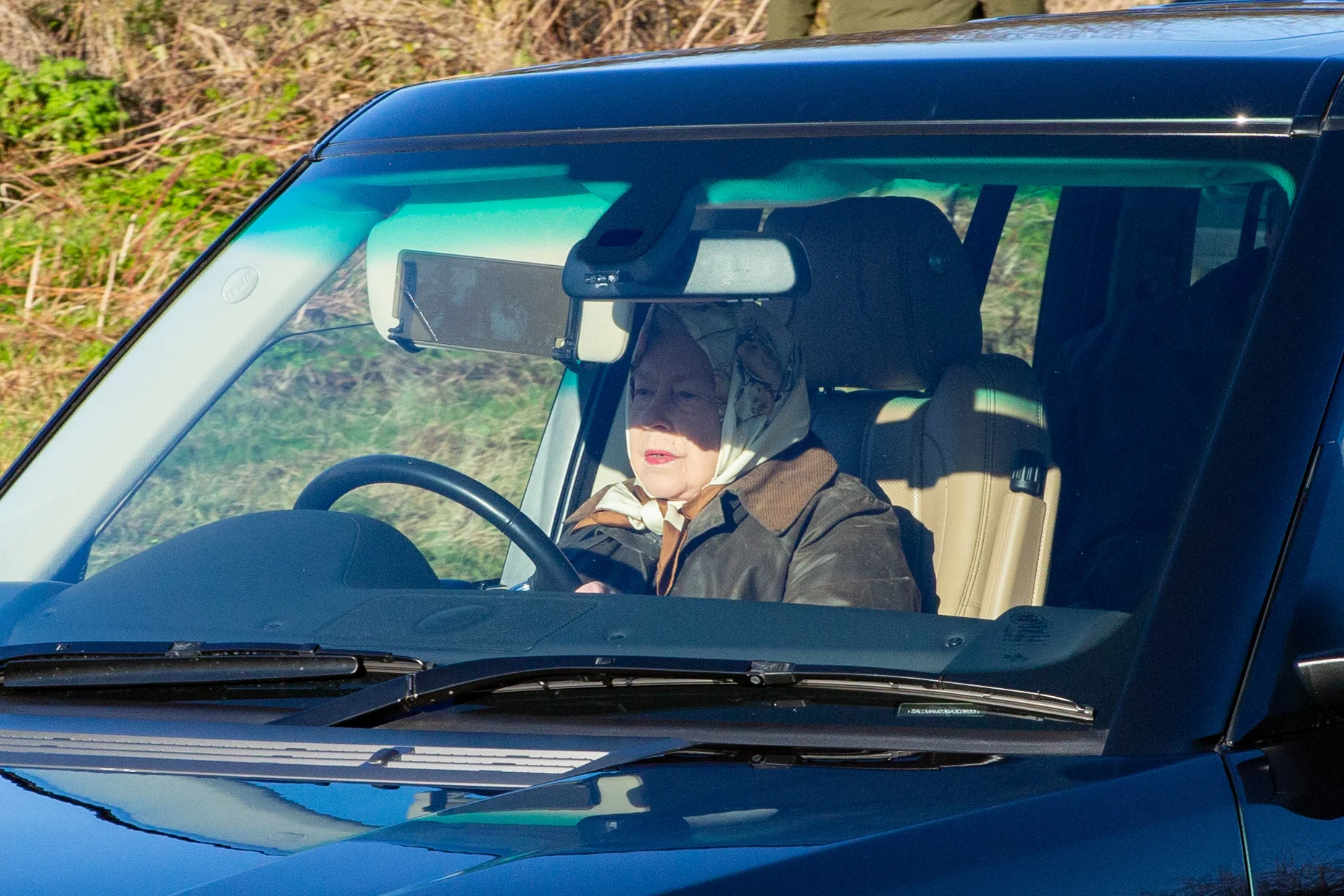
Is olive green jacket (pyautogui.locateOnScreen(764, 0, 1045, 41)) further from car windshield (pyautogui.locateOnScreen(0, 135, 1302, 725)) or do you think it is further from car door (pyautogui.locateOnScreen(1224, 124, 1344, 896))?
car door (pyautogui.locateOnScreen(1224, 124, 1344, 896))

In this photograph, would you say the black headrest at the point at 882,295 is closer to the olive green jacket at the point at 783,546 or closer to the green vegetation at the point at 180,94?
the olive green jacket at the point at 783,546

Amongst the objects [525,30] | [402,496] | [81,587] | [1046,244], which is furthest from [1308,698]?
[525,30]

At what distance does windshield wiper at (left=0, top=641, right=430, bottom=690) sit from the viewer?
1.71 metres

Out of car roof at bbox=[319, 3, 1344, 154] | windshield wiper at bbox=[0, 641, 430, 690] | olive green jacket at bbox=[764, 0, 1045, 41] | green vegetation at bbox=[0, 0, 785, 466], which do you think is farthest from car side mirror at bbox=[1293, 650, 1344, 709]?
green vegetation at bbox=[0, 0, 785, 466]

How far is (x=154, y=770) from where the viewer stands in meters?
1.54

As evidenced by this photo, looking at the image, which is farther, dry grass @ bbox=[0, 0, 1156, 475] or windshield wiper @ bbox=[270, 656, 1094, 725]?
dry grass @ bbox=[0, 0, 1156, 475]

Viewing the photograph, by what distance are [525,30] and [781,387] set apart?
6430 mm

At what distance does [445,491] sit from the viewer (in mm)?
2217

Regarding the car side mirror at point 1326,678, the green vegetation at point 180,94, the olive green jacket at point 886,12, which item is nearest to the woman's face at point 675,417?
the car side mirror at point 1326,678

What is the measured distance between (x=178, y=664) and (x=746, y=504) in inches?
32.4

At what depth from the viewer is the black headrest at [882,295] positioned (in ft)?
6.72

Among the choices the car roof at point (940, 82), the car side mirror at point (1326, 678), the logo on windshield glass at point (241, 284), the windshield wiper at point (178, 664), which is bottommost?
the windshield wiper at point (178, 664)

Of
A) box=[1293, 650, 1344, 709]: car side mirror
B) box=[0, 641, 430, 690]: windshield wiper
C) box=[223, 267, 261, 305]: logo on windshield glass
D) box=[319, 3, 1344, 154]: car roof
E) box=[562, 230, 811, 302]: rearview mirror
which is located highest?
box=[319, 3, 1344, 154]: car roof

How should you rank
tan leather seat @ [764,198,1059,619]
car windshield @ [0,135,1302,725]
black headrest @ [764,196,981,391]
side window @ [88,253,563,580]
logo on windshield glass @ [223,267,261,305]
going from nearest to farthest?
car windshield @ [0,135,1302,725]
tan leather seat @ [764,198,1059,619]
black headrest @ [764,196,981,391]
side window @ [88,253,563,580]
logo on windshield glass @ [223,267,261,305]
